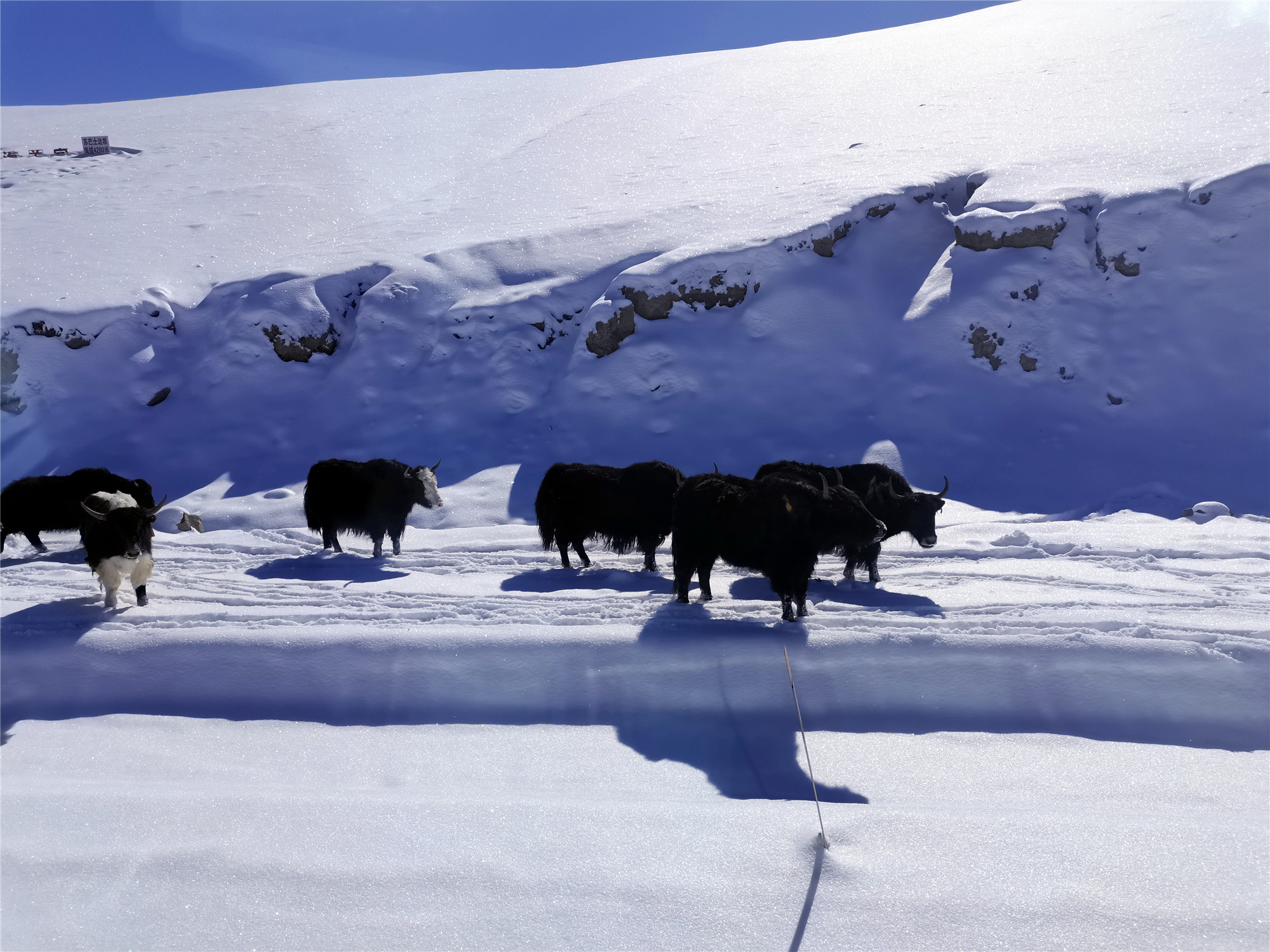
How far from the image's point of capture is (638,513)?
684 centimetres

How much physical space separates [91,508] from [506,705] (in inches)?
149

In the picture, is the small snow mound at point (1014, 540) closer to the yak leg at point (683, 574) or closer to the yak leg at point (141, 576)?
the yak leg at point (683, 574)

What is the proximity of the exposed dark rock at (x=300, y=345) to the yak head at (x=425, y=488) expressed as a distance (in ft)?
19.8

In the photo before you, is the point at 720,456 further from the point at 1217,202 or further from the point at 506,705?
the point at 1217,202

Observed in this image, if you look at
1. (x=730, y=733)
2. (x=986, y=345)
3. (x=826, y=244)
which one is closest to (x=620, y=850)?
(x=730, y=733)

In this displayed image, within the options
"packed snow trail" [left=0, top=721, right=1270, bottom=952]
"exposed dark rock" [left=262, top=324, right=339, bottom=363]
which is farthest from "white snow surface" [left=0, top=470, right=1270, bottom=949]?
"exposed dark rock" [left=262, top=324, right=339, bottom=363]

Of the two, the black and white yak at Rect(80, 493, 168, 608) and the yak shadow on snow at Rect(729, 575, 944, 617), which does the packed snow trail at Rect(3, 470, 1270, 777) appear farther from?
the black and white yak at Rect(80, 493, 168, 608)

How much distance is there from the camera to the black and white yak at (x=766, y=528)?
5.41 meters

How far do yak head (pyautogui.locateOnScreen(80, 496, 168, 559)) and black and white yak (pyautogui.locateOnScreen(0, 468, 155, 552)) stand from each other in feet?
7.34

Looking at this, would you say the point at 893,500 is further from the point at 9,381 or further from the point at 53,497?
the point at 9,381

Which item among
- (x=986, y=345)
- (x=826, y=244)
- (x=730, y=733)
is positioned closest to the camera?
(x=730, y=733)

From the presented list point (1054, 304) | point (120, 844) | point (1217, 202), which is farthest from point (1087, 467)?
point (120, 844)

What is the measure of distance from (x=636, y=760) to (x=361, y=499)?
4.52 meters

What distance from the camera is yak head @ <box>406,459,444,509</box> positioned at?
311 inches
